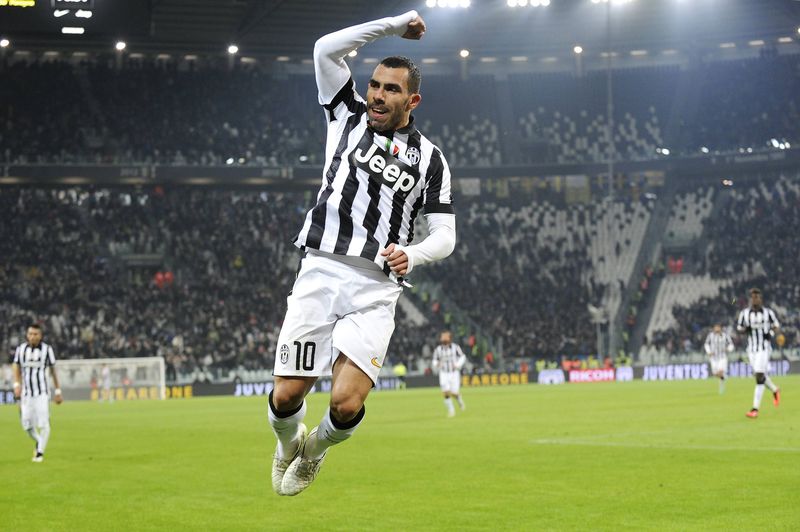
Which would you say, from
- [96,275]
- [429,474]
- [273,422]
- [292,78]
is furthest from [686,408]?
[292,78]

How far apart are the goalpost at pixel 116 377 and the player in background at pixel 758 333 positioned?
87.4 feet

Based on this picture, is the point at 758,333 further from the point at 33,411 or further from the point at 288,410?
the point at 288,410

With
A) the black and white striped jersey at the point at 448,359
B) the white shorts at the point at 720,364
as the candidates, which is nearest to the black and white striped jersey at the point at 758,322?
the black and white striped jersey at the point at 448,359

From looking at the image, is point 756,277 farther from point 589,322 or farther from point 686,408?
point 686,408

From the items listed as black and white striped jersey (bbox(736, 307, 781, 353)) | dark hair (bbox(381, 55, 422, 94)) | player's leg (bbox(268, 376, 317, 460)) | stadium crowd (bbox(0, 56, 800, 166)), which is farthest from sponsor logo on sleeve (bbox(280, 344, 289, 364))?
stadium crowd (bbox(0, 56, 800, 166))

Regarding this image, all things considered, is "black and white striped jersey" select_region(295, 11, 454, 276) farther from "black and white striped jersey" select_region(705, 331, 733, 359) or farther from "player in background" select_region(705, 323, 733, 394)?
"black and white striped jersey" select_region(705, 331, 733, 359)

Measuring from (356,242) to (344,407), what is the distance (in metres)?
1.07

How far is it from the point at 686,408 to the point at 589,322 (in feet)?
83.5

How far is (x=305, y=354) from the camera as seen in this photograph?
23.6ft

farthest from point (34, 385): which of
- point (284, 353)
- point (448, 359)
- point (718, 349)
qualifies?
point (718, 349)

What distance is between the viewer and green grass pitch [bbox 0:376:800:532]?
11453 millimetres

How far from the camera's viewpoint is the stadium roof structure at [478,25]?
48656 millimetres

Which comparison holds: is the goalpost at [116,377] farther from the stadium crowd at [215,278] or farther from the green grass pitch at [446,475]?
the green grass pitch at [446,475]

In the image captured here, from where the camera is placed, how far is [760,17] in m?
55.5
